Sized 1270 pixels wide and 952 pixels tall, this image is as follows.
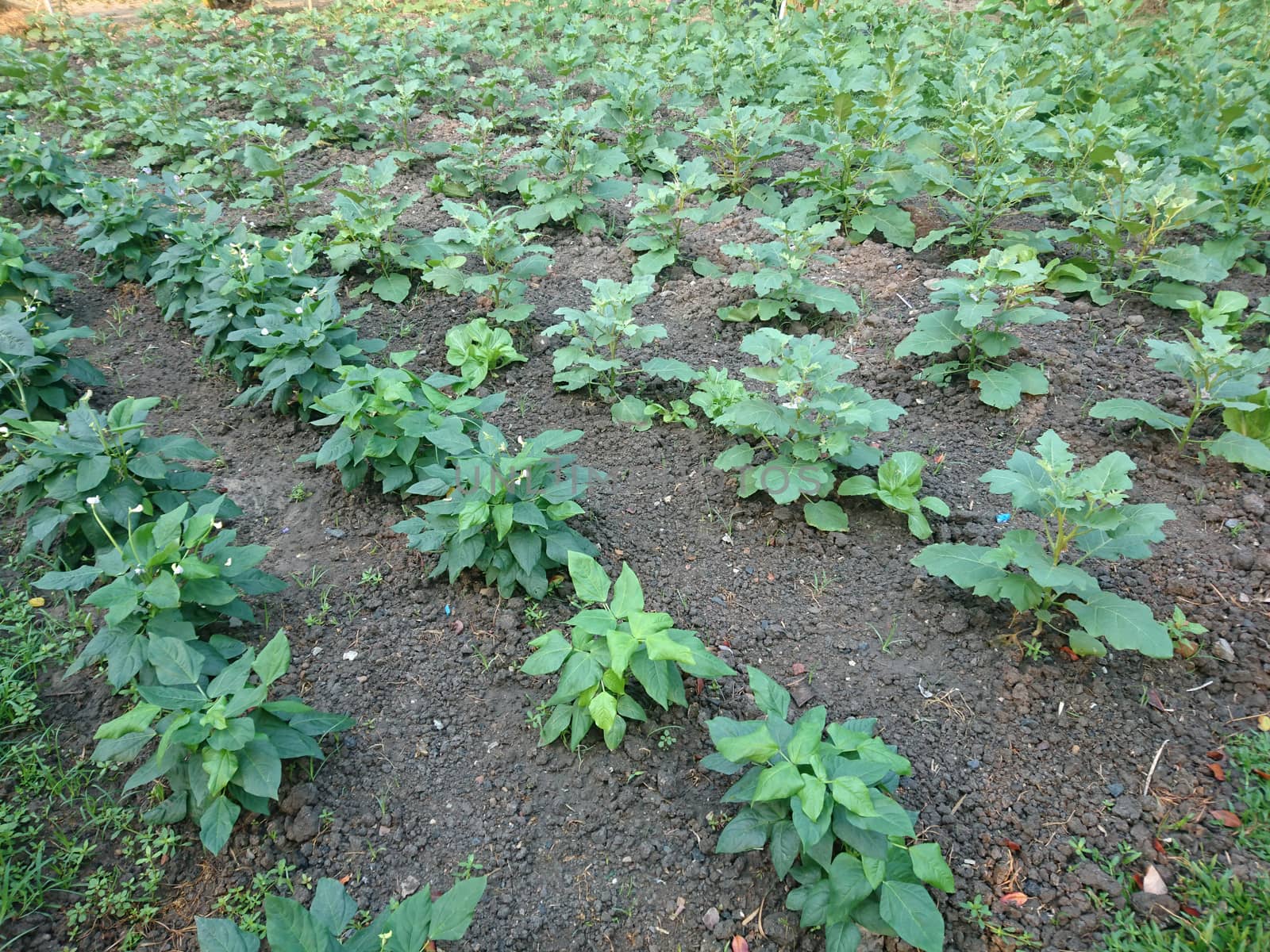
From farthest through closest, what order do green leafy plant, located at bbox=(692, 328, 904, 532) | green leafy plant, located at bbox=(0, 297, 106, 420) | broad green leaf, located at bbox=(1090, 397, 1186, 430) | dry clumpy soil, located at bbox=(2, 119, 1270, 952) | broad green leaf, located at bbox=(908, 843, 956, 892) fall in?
green leafy plant, located at bbox=(0, 297, 106, 420)
broad green leaf, located at bbox=(1090, 397, 1186, 430)
green leafy plant, located at bbox=(692, 328, 904, 532)
dry clumpy soil, located at bbox=(2, 119, 1270, 952)
broad green leaf, located at bbox=(908, 843, 956, 892)

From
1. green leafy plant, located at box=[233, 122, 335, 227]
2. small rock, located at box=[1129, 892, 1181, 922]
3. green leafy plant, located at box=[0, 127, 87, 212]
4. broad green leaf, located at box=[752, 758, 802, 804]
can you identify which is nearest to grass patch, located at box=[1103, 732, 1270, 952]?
small rock, located at box=[1129, 892, 1181, 922]

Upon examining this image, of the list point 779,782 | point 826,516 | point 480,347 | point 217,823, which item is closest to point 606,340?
point 480,347

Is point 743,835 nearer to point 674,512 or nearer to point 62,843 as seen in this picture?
point 674,512

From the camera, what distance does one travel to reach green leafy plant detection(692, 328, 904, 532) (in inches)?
135

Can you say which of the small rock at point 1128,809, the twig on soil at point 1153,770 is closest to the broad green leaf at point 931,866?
the small rock at point 1128,809

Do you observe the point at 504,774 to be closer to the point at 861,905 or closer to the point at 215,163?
the point at 861,905

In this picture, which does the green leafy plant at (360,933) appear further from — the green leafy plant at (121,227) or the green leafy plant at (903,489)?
the green leafy plant at (121,227)

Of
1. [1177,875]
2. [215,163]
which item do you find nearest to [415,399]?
[1177,875]

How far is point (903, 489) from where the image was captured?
3473 millimetres

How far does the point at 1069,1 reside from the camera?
898 centimetres

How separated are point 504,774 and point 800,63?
7.16m

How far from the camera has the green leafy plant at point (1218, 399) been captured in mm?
3508

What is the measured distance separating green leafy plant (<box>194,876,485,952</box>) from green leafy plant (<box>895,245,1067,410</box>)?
3317 mm

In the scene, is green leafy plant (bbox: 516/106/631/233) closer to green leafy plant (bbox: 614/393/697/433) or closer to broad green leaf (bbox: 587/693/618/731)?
green leafy plant (bbox: 614/393/697/433)
